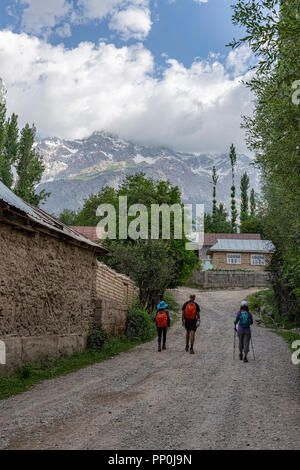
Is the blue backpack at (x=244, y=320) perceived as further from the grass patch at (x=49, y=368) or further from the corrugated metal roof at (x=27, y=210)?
the corrugated metal roof at (x=27, y=210)

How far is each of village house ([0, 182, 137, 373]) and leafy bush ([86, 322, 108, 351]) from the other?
0.23m

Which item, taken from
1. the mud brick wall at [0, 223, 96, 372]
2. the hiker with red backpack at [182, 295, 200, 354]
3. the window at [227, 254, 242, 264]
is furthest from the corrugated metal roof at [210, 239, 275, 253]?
the mud brick wall at [0, 223, 96, 372]

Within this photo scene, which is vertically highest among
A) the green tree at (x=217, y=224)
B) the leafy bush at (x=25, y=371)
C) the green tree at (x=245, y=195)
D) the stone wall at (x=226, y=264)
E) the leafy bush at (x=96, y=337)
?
the green tree at (x=245, y=195)

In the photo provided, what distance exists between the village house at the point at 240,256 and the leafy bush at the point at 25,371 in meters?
43.8

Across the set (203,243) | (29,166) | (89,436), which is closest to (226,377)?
(89,436)

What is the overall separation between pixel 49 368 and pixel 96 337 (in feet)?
11.2

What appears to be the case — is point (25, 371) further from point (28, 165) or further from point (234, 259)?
point (234, 259)

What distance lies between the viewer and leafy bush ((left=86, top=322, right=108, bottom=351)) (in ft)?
40.7

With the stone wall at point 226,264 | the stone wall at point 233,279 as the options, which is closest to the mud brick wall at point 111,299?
the stone wall at point 233,279

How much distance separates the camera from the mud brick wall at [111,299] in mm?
13335

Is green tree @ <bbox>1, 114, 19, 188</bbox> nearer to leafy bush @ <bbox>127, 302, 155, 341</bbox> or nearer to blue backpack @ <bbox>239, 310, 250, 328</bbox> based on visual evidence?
leafy bush @ <bbox>127, 302, 155, 341</bbox>

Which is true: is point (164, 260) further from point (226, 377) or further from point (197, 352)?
point (226, 377)

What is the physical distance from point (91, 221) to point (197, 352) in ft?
135

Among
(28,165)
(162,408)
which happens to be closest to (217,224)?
(28,165)
